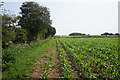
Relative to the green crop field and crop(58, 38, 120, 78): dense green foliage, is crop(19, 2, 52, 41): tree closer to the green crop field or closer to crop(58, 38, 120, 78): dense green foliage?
crop(58, 38, 120, 78): dense green foliage

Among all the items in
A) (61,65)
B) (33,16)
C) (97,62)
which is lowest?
(61,65)

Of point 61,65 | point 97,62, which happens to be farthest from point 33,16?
point 97,62

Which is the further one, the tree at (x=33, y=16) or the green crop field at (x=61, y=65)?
the tree at (x=33, y=16)

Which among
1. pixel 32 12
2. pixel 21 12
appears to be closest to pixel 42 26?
pixel 32 12

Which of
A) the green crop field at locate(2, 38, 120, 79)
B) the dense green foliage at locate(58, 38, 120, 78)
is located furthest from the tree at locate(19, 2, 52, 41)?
the green crop field at locate(2, 38, 120, 79)

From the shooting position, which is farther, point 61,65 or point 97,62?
point 61,65

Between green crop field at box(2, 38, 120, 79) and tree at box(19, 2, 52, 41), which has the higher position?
tree at box(19, 2, 52, 41)

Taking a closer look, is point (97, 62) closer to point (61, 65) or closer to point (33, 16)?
point (61, 65)

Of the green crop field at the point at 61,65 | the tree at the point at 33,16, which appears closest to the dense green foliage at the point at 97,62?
the green crop field at the point at 61,65

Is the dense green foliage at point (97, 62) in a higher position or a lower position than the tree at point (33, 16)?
lower

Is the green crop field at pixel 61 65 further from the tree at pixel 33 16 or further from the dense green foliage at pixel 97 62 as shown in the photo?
the tree at pixel 33 16

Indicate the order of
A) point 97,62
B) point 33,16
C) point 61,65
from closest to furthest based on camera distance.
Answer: point 97,62, point 61,65, point 33,16

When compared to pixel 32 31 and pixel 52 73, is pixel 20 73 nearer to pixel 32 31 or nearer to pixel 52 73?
pixel 52 73

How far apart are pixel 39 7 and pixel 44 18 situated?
7.31ft
